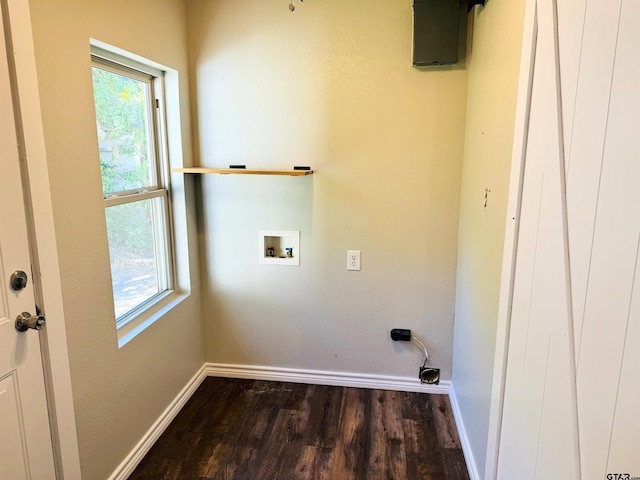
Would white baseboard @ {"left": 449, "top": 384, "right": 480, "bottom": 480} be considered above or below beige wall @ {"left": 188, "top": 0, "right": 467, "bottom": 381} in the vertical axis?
below

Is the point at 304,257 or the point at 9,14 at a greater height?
the point at 9,14

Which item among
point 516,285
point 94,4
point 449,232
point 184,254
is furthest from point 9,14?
point 449,232

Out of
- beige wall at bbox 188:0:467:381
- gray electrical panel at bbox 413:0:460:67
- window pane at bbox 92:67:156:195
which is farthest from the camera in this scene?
beige wall at bbox 188:0:467:381

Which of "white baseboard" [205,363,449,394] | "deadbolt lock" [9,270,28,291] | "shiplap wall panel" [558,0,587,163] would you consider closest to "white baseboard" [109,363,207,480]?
"white baseboard" [205,363,449,394]

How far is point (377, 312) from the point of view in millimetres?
2643

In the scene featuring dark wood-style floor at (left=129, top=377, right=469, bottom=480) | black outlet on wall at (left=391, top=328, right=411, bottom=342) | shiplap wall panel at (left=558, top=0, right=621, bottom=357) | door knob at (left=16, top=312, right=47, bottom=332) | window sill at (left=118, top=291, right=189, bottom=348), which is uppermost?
shiplap wall panel at (left=558, top=0, right=621, bottom=357)

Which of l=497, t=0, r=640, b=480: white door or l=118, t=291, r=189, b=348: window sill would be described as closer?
l=497, t=0, r=640, b=480: white door

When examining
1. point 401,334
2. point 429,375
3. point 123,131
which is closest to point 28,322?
point 123,131

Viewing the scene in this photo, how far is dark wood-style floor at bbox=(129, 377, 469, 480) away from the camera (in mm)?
2008

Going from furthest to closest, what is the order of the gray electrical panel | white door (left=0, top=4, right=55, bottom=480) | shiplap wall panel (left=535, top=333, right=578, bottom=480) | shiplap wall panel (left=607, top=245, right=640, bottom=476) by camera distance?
the gray electrical panel, white door (left=0, top=4, right=55, bottom=480), shiplap wall panel (left=535, top=333, right=578, bottom=480), shiplap wall panel (left=607, top=245, right=640, bottom=476)

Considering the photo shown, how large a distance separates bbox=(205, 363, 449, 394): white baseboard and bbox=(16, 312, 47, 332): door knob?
63.6 inches

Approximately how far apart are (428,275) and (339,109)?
1122 mm

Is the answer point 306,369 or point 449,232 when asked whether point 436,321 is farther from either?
point 306,369

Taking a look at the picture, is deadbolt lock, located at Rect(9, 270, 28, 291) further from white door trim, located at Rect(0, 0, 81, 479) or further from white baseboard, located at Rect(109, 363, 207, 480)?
white baseboard, located at Rect(109, 363, 207, 480)
